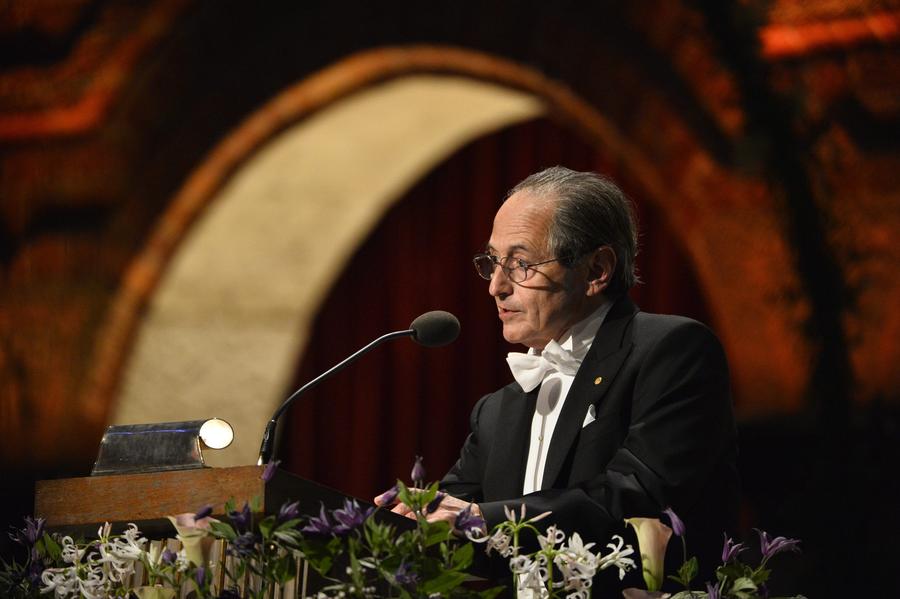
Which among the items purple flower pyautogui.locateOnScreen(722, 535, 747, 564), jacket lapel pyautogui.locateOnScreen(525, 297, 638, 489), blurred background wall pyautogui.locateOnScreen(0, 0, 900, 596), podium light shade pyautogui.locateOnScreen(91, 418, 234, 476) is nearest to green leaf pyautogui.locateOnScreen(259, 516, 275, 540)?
podium light shade pyautogui.locateOnScreen(91, 418, 234, 476)

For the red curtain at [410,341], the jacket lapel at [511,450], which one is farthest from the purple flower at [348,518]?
the red curtain at [410,341]

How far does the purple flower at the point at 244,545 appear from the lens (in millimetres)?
1880

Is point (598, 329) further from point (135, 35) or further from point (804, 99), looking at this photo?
point (135, 35)

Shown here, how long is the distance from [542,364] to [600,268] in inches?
9.7

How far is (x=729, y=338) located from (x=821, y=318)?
1.13 feet

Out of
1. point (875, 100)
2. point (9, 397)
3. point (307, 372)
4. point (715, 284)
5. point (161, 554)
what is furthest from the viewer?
point (307, 372)

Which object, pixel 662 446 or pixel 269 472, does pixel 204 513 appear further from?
pixel 662 446

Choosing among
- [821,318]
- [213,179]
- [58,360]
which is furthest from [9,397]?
[821,318]

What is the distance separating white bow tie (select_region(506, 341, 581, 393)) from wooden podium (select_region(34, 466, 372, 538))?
0.89 meters

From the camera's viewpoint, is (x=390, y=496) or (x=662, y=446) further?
(x=662, y=446)

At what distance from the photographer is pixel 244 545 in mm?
1881

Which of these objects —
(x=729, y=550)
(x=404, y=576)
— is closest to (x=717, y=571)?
(x=729, y=550)


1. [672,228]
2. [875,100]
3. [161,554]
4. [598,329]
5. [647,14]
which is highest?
[647,14]

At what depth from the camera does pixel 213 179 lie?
239 inches
